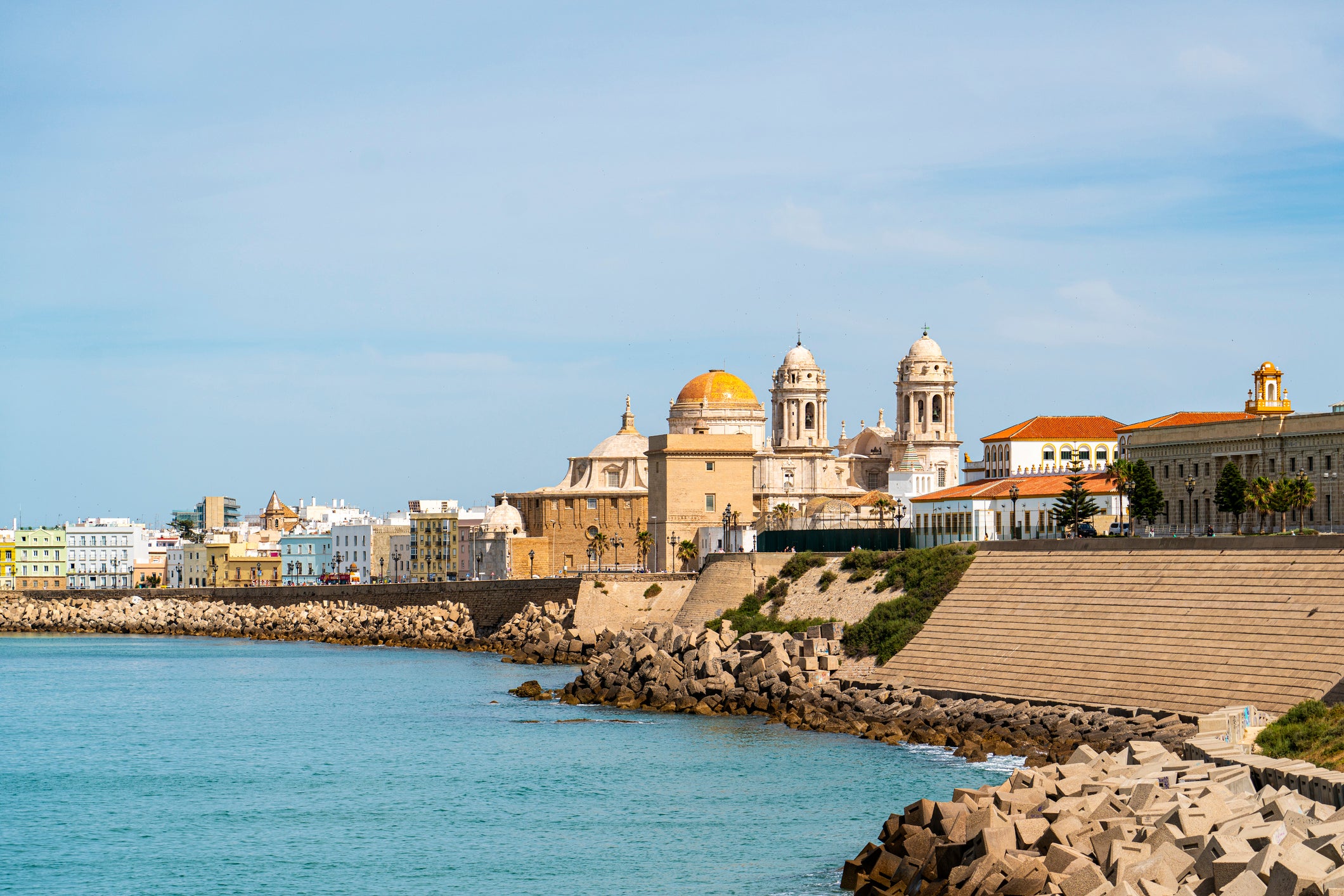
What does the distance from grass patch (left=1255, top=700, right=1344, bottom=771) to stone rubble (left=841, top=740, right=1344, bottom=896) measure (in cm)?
195

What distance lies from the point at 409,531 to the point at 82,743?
86154 mm

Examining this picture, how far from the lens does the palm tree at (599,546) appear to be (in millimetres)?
92812

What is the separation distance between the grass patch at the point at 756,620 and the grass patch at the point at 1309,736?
869 inches

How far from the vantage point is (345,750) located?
39094mm

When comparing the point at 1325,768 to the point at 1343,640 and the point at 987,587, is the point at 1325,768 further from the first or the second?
the point at 987,587

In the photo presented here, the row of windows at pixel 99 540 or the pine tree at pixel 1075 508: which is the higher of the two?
the row of windows at pixel 99 540

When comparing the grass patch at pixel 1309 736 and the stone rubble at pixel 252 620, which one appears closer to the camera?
the grass patch at pixel 1309 736

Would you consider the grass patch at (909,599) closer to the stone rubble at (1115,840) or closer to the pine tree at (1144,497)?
the pine tree at (1144,497)

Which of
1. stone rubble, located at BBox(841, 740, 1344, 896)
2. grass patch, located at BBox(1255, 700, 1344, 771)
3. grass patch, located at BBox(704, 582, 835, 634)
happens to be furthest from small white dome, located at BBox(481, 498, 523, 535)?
stone rubble, located at BBox(841, 740, 1344, 896)

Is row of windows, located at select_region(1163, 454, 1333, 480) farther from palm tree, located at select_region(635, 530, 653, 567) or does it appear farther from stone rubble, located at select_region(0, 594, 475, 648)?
stone rubble, located at select_region(0, 594, 475, 648)

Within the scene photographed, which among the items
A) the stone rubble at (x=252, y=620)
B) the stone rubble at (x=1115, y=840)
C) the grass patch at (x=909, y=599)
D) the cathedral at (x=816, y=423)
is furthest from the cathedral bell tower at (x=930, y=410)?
the stone rubble at (x=1115, y=840)

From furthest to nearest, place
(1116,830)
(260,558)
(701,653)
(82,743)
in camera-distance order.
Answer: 1. (260,558)
2. (701,653)
3. (82,743)
4. (1116,830)

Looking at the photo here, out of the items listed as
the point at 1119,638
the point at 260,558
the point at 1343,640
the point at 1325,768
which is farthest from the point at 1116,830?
the point at 260,558

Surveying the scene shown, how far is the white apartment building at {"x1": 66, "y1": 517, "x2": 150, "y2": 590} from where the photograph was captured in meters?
139
